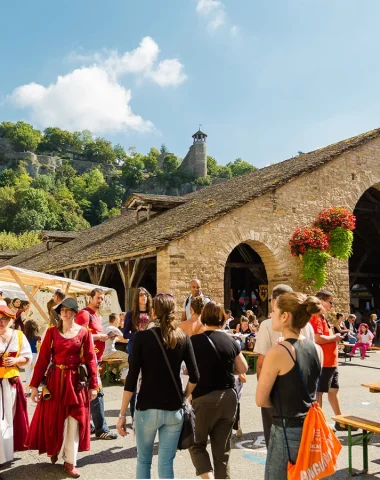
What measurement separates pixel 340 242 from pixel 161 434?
12.5 metres

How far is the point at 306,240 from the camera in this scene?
1448cm

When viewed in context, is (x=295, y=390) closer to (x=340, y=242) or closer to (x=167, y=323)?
(x=167, y=323)

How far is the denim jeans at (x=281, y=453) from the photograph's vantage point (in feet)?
9.76

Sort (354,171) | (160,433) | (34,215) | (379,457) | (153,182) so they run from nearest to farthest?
(160,433)
(379,457)
(354,171)
(34,215)
(153,182)

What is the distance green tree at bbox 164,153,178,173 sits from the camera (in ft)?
395

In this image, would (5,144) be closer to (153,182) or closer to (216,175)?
(153,182)

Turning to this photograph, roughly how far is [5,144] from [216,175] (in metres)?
52.6

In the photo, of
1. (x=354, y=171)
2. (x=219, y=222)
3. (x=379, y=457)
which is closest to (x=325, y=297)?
(x=379, y=457)

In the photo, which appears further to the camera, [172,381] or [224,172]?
[224,172]

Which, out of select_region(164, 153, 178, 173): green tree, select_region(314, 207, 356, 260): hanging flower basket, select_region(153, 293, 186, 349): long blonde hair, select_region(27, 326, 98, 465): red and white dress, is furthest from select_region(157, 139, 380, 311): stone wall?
select_region(164, 153, 178, 173): green tree

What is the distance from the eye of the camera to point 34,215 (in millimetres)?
77562

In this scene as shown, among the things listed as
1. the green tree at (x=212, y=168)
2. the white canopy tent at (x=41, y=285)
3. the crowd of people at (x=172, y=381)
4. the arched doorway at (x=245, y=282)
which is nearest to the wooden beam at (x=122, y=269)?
the white canopy tent at (x=41, y=285)

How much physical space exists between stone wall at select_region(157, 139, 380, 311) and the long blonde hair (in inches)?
359

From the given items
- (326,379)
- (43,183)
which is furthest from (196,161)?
(326,379)
